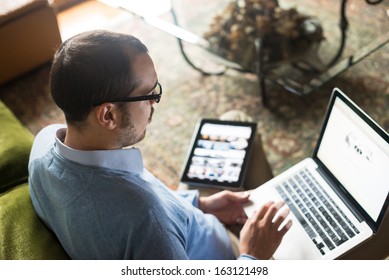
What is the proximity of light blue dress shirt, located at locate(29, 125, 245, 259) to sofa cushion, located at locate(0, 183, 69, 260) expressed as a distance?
3 cm

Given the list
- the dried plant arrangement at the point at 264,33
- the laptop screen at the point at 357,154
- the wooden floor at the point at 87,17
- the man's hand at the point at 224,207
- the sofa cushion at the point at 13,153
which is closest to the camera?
the laptop screen at the point at 357,154

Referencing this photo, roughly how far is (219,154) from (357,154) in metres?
0.46

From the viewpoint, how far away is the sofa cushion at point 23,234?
0.94 metres

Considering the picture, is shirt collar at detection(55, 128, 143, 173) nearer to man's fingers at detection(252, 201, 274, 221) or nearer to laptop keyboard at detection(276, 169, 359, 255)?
man's fingers at detection(252, 201, 274, 221)

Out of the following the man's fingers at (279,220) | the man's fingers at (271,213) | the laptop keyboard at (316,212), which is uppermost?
the man's fingers at (271,213)

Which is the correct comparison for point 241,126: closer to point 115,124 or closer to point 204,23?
point 115,124

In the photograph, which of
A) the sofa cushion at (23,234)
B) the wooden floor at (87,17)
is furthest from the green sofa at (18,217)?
the wooden floor at (87,17)

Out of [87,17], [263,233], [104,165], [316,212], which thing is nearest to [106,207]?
[104,165]

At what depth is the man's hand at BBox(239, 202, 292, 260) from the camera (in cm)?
110

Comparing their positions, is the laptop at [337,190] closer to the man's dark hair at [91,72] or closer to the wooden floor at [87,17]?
the man's dark hair at [91,72]

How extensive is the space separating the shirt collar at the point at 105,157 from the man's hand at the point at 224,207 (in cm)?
40

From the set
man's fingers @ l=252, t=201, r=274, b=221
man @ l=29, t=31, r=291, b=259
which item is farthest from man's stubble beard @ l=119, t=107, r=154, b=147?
man's fingers @ l=252, t=201, r=274, b=221

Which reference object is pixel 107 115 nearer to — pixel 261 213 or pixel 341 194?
pixel 261 213
